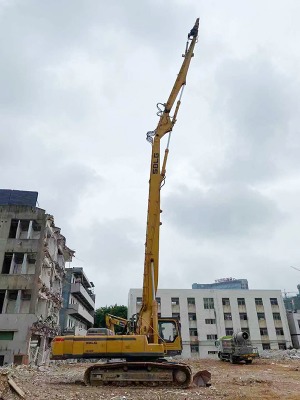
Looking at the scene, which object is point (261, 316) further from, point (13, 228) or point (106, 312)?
point (13, 228)

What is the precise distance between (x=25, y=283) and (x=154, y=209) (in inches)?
842

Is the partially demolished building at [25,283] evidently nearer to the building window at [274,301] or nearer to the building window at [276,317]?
the building window at [276,317]

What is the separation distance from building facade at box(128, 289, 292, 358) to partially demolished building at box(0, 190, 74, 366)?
25551mm

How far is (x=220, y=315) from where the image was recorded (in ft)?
204

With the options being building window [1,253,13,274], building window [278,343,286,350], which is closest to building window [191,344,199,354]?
building window [278,343,286,350]

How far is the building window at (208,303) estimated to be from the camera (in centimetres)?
6262

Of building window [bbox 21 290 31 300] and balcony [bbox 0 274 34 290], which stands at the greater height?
balcony [bbox 0 274 34 290]

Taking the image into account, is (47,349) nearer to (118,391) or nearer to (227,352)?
(227,352)

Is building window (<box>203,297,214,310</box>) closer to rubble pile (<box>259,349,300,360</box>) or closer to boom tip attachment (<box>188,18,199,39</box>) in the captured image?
rubble pile (<box>259,349,300,360</box>)

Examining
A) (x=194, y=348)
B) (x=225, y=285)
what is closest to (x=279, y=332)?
(x=194, y=348)

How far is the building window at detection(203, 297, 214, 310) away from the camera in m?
62.6

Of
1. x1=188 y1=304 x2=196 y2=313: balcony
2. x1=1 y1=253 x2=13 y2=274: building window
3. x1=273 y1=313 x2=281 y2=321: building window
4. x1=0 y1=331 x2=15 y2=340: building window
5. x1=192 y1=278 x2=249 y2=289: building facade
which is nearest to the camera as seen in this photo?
x1=0 y1=331 x2=15 y2=340: building window

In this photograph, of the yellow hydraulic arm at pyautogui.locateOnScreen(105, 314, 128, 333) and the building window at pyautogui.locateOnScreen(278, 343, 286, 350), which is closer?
the yellow hydraulic arm at pyautogui.locateOnScreen(105, 314, 128, 333)

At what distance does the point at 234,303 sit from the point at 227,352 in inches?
1152
